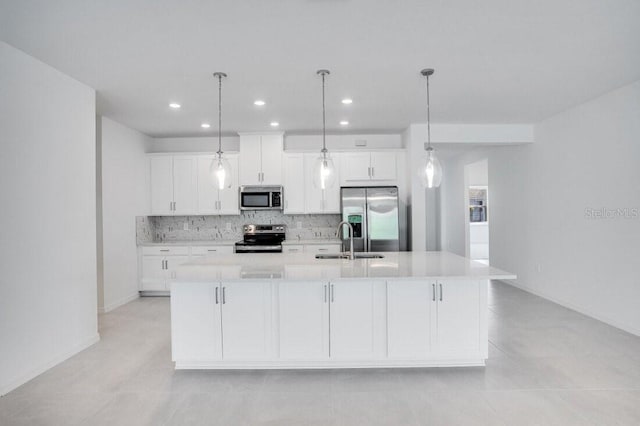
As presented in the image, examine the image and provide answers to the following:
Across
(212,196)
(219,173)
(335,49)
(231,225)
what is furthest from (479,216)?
(219,173)

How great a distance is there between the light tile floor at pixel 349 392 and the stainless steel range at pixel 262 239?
217 cm

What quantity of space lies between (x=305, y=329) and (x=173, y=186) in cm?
393

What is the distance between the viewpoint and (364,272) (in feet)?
9.29

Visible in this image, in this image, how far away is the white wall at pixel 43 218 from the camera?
277 cm

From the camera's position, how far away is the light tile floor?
91.4 inches

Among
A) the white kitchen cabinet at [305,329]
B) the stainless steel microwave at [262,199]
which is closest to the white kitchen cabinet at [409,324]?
the white kitchen cabinet at [305,329]

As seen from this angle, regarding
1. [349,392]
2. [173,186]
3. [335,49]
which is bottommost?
[349,392]

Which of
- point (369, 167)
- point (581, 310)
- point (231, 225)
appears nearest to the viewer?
point (581, 310)

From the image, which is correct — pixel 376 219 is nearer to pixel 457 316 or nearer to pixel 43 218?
pixel 457 316

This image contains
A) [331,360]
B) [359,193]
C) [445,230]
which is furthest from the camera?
[445,230]

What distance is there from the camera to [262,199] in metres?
5.70

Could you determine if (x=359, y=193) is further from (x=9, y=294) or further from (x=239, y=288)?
(x=9, y=294)

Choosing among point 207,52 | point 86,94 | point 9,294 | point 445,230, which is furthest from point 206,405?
point 445,230

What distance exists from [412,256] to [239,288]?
1.79 meters
